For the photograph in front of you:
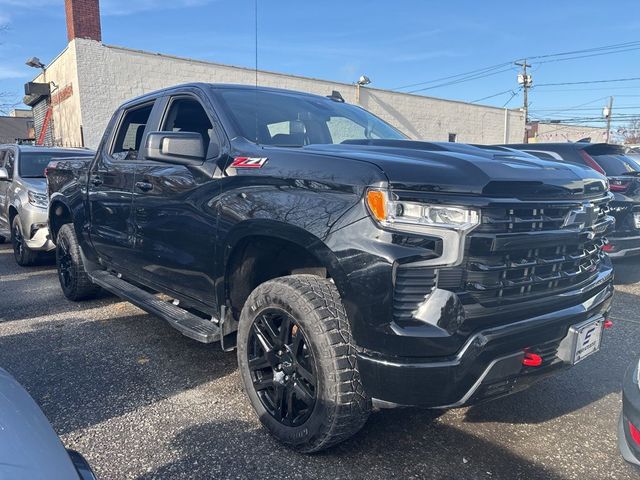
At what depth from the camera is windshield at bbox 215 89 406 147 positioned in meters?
3.22

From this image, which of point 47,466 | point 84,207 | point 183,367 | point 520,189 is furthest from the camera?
point 84,207

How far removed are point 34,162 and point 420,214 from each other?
7.65m

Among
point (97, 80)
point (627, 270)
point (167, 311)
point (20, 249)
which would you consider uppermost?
point (97, 80)

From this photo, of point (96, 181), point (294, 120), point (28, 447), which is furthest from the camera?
point (96, 181)

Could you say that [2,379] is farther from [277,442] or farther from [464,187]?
[464,187]

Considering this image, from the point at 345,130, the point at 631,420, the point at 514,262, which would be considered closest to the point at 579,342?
the point at 631,420

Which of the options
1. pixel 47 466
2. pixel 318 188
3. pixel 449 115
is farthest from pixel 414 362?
pixel 449 115

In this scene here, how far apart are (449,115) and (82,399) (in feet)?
82.4

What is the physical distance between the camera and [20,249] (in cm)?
747

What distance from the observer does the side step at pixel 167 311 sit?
3.12 m

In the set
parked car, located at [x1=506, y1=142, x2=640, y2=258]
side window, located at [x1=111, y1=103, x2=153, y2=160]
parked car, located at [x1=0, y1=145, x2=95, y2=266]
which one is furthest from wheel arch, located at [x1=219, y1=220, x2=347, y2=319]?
parked car, located at [x1=0, y1=145, x2=95, y2=266]

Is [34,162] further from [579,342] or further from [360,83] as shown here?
[360,83]

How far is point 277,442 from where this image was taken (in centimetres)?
274

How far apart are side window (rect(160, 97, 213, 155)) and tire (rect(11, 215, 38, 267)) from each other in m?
4.53
